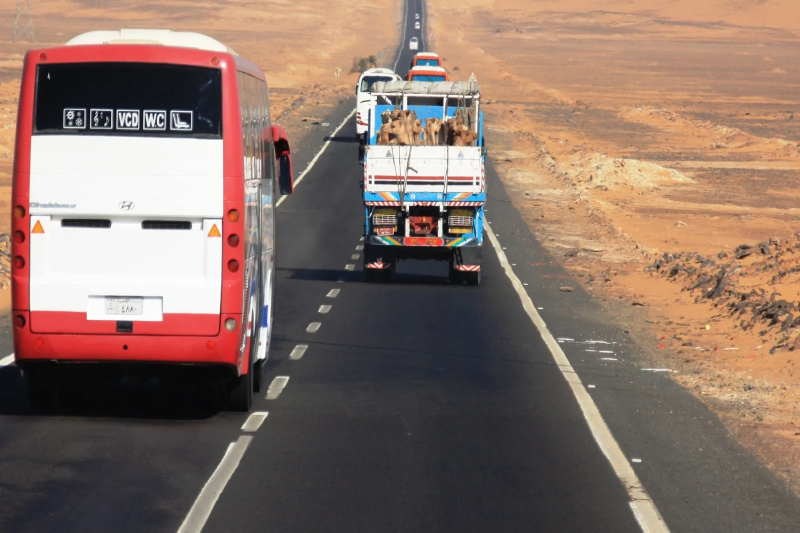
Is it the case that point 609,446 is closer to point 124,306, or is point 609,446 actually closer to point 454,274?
point 124,306

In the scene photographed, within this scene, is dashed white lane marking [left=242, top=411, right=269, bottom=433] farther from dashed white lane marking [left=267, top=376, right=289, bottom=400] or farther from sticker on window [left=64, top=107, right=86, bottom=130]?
sticker on window [left=64, top=107, right=86, bottom=130]

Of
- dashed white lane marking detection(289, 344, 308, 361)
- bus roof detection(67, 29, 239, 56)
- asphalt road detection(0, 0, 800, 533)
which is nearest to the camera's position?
asphalt road detection(0, 0, 800, 533)

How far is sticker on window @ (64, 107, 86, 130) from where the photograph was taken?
978 cm

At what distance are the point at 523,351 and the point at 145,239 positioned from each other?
6017 mm

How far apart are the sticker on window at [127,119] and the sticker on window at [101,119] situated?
55 millimetres

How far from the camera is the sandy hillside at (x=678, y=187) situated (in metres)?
14.7

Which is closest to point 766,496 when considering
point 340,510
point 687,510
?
point 687,510

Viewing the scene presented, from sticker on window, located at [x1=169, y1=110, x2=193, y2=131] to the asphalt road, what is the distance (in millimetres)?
2491

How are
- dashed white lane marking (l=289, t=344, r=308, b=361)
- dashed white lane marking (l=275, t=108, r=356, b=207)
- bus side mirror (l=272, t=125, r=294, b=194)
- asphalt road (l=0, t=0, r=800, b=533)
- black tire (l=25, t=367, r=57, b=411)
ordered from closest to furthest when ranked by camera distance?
asphalt road (l=0, t=0, r=800, b=533) < black tire (l=25, t=367, r=57, b=411) < bus side mirror (l=272, t=125, r=294, b=194) < dashed white lane marking (l=289, t=344, r=308, b=361) < dashed white lane marking (l=275, t=108, r=356, b=207)

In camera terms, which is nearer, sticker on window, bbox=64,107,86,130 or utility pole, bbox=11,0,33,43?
sticker on window, bbox=64,107,86,130

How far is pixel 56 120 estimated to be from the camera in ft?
32.1

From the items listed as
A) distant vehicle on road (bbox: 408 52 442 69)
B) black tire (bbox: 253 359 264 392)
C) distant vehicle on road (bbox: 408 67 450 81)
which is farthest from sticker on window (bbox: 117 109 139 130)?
distant vehicle on road (bbox: 408 52 442 69)

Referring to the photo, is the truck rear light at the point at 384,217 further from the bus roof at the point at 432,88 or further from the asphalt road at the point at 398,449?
the asphalt road at the point at 398,449

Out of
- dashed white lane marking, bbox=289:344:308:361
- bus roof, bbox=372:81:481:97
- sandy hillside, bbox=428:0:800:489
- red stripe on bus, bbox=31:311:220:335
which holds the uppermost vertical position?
bus roof, bbox=372:81:481:97
